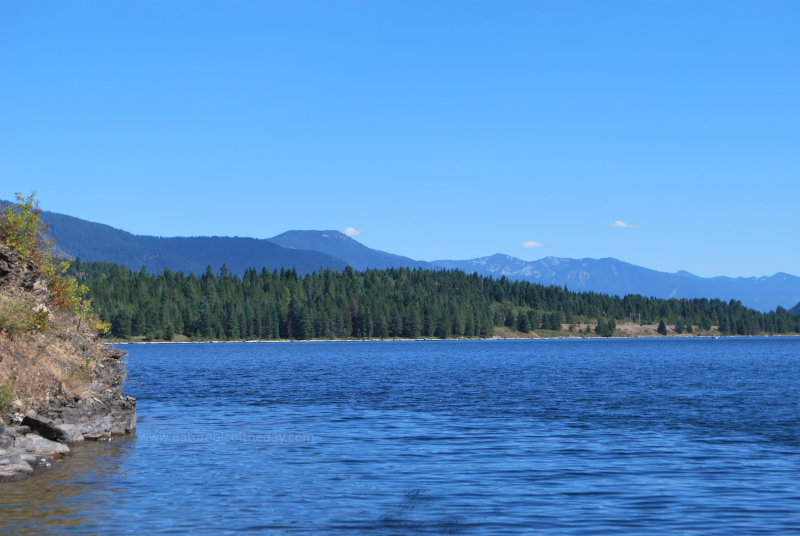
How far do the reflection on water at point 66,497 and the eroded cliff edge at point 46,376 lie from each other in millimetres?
972

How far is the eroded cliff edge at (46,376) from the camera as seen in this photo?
1222 inches

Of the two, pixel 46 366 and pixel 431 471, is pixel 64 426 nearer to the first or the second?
pixel 46 366

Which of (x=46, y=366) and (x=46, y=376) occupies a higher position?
(x=46, y=366)

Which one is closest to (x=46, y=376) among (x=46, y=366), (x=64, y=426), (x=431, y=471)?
(x=46, y=366)

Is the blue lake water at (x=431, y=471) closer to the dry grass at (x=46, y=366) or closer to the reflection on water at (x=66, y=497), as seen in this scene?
the reflection on water at (x=66, y=497)

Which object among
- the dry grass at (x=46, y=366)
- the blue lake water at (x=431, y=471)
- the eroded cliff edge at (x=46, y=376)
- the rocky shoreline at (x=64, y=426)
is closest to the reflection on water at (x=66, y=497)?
the blue lake water at (x=431, y=471)

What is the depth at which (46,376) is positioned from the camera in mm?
34156

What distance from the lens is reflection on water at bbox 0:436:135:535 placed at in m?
21.3

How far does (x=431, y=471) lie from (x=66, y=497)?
41.3 feet

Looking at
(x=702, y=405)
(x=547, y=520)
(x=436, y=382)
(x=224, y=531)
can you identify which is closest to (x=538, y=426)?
(x=702, y=405)

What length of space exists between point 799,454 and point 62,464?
29.5 m

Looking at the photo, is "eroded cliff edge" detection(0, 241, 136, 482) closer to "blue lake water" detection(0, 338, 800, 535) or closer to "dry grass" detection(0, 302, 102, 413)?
"dry grass" detection(0, 302, 102, 413)

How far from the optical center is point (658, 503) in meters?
24.9

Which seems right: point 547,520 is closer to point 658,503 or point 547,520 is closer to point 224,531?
point 658,503
